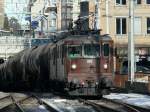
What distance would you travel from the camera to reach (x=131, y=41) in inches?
1631

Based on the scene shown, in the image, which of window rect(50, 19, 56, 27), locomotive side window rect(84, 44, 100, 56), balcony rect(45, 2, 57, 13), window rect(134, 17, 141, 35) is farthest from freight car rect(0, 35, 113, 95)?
window rect(50, 19, 56, 27)

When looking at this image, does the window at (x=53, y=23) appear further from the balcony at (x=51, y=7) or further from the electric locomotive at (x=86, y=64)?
the electric locomotive at (x=86, y=64)

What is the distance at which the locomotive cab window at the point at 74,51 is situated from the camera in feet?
91.7

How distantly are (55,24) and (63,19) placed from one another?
7.53m

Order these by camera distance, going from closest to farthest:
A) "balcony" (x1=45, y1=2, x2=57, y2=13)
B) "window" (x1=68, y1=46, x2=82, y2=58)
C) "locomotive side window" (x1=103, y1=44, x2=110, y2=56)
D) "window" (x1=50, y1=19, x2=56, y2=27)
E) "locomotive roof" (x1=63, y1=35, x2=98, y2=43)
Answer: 1. "window" (x1=68, y1=46, x2=82, y2=58)
2. "locomotive roof" (x1=63, y1=35, x2=98, y2=43)
3. "locomotive side window" (x1=103, y1=44, x2=110, y2=56)
4. "balcony" (x1=45, y1=2, x2=57, y2=13)
5. "window" (x1=50, y1=19, x2=56, y2=27)

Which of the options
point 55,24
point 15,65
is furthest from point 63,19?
point 15,65

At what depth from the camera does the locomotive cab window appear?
91.7 feet

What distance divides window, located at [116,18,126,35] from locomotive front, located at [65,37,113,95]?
43.5 meters

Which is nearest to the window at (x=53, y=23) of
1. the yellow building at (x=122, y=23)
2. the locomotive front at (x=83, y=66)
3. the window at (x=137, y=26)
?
the yellow building at (x=122, y=23)

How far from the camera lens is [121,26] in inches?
2815

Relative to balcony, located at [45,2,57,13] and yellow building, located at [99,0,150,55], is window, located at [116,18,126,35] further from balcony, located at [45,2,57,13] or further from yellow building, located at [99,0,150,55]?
balcony, located at [45,2,57,13]

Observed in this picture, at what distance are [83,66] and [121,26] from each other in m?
44.2

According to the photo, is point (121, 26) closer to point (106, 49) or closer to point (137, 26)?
point (137, 26)

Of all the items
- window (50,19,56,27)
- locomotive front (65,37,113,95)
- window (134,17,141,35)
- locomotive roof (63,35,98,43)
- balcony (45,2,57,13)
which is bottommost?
locomotive front (65,37,113,95)
